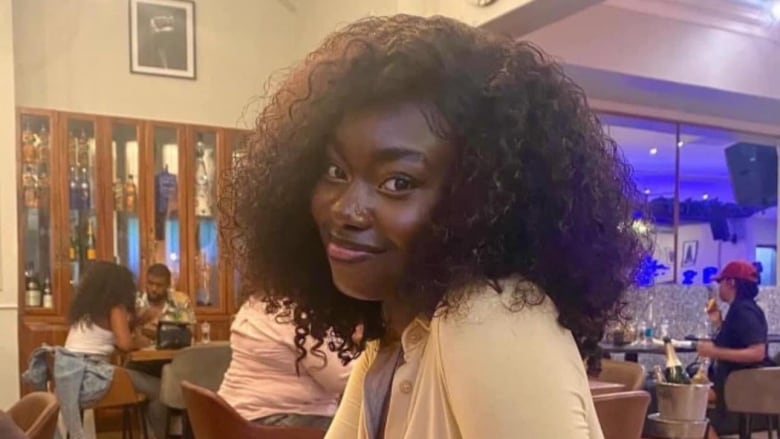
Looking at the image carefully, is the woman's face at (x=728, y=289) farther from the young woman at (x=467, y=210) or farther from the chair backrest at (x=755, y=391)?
the young woman at (x=467, y=210)

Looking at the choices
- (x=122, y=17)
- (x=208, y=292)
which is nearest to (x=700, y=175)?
(x=208, y=292)

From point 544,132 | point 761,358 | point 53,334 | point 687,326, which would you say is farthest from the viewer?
point 687,326

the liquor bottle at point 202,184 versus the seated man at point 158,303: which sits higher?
the liquor bottle at point 202,184

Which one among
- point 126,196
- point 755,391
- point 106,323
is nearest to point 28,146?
point 126,196

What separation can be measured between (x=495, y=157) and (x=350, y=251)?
15cm

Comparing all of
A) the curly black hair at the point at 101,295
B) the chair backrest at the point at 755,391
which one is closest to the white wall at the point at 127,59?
the curly black hair at the point at 101,295

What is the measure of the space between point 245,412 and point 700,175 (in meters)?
5.80

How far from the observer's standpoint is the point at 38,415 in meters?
2.41

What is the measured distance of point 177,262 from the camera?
228 inches

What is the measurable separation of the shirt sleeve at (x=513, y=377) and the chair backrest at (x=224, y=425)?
1796mm

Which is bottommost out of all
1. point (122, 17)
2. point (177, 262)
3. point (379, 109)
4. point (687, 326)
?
Result: point (687, 326)

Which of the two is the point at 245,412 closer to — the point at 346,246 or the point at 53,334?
the point at 346,246

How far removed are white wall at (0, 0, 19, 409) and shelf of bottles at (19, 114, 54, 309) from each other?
0.19 metres

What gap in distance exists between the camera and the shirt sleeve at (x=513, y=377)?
2.03 feet
